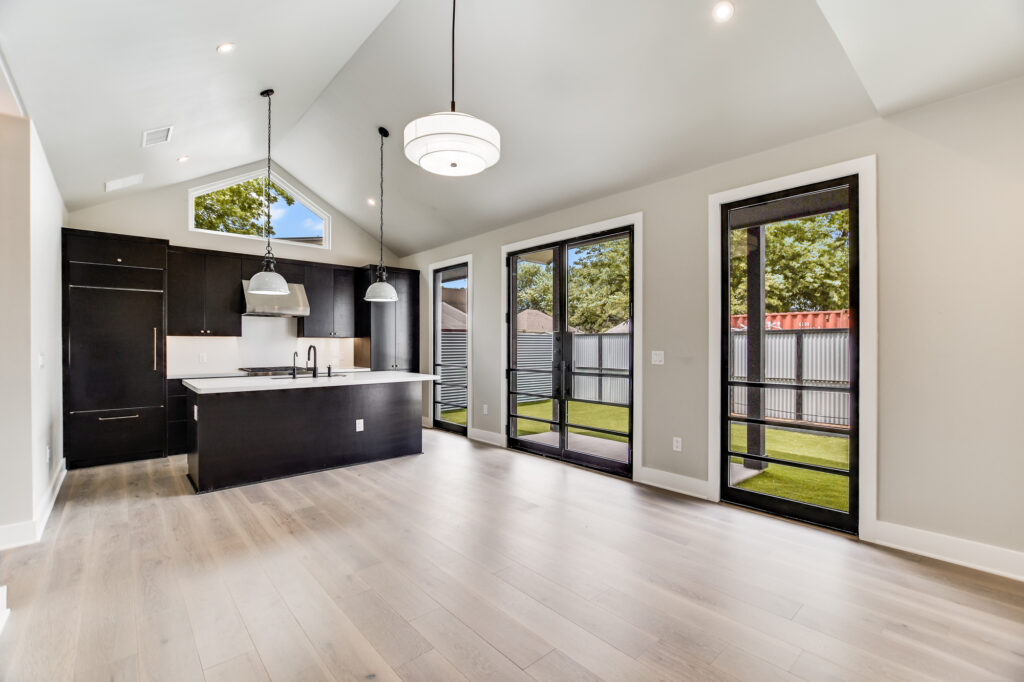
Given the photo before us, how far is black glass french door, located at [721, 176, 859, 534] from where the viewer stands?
10.5 ft

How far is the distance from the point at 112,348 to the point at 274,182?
3047 millimetres

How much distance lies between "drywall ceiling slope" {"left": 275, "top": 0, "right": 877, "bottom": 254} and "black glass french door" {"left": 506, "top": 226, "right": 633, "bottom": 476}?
2.20 ft

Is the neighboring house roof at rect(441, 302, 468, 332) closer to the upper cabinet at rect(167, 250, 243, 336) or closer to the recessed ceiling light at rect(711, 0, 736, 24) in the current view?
the upper cabinet at rect(167, 250, 243, 336)

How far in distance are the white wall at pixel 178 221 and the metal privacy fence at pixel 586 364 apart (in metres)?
3.44

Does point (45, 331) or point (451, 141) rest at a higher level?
point (451, 141)

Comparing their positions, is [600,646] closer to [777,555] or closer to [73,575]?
[777,555]

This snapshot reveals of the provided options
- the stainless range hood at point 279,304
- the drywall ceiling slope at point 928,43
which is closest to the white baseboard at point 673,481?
the drywall ceiling slope at point 928,43

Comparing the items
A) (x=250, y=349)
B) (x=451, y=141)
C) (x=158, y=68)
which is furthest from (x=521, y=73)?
(x=250, y=349)

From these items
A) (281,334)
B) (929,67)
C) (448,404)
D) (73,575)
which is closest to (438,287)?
(448,404)

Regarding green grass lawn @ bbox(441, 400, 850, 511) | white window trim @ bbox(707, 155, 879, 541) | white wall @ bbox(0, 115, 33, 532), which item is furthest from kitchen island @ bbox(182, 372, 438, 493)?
white window trim @ bbox(707, 155, 879, 541)

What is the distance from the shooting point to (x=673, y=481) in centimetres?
411

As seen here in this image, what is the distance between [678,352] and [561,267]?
5.51 feet

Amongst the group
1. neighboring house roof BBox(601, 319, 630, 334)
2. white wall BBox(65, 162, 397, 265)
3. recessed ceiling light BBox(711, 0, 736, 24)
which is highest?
recessed ceiling light BBox(711, 0, 736, 24)

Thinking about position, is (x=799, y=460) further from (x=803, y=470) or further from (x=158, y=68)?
(x=158, y=68)
